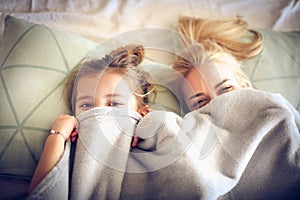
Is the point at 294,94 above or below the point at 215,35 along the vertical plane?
below

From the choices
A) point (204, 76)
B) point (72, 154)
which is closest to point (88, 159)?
point (72, 154)

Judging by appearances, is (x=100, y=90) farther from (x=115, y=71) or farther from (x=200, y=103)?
(x=200, y=103)

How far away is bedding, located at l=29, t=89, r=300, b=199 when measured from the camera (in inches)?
24.7

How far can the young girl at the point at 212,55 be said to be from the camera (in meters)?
0.83

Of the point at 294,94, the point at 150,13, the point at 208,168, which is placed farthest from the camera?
the point at 150,13

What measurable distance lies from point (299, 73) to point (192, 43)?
0.35 m

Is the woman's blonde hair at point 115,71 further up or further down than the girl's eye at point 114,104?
further up

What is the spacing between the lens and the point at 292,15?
1.10 m

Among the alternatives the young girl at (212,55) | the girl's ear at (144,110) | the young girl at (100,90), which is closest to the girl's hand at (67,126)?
the young girl at (100,90)

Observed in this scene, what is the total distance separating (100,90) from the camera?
74cm

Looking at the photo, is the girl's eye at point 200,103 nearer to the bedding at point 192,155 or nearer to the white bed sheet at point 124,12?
the bedding at point 192,155

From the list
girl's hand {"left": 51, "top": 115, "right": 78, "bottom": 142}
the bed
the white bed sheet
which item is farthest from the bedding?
the white bed sheet

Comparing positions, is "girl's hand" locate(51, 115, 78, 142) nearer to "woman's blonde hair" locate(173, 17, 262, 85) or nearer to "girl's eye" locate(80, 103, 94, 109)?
"girl's eye" locate(80, 103, 94, 109)

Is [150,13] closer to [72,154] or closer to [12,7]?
[12,7]
